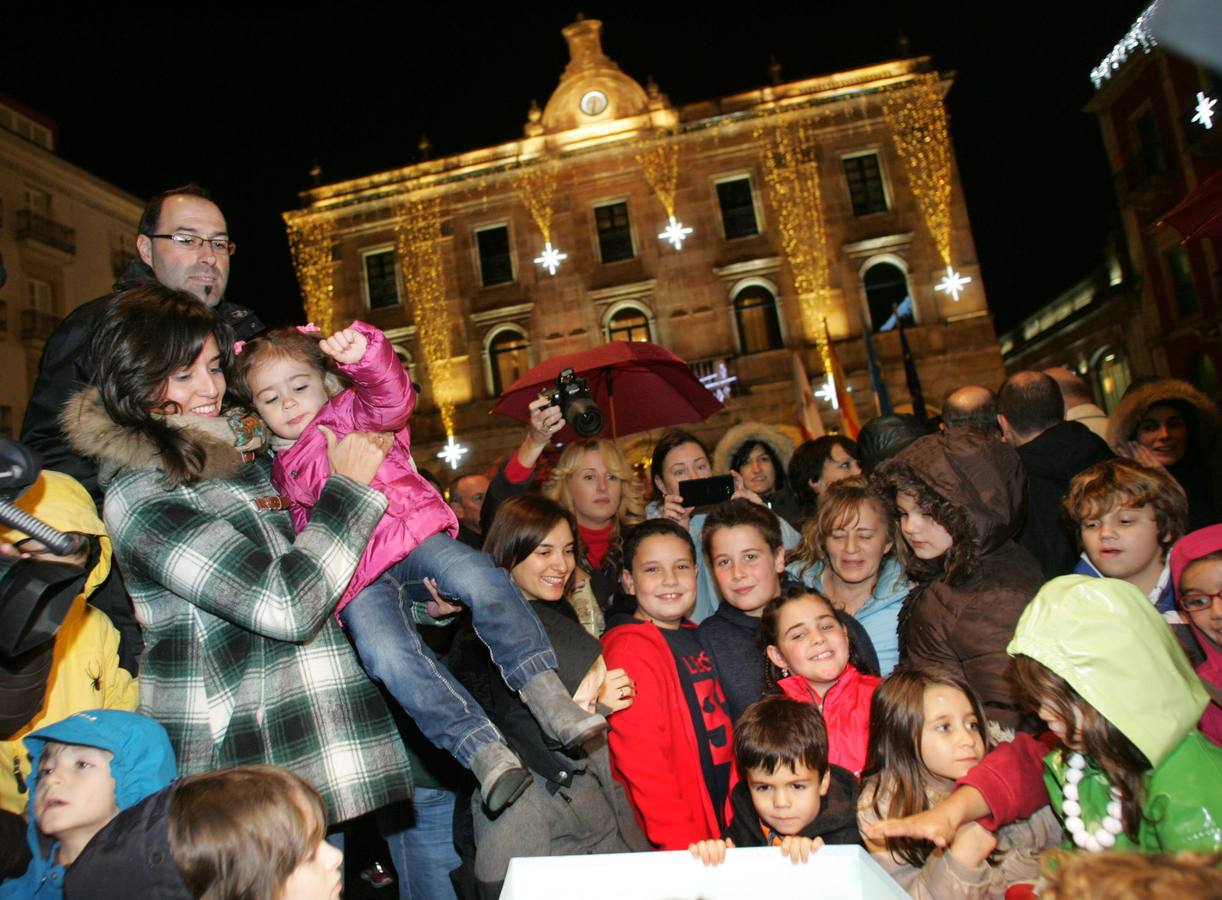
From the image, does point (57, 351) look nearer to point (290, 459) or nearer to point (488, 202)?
point (290, 459)

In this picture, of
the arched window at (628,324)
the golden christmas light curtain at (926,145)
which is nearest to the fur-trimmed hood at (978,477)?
the arched window at (628,324)

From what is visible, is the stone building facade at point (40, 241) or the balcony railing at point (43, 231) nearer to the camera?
the stone building facade at point (40, 241)

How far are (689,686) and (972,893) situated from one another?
143cm

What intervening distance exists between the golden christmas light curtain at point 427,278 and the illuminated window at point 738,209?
30.0 feet

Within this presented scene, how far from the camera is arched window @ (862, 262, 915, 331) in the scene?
23.9 metres

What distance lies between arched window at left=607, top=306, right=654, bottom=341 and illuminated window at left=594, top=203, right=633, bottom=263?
1623 mm

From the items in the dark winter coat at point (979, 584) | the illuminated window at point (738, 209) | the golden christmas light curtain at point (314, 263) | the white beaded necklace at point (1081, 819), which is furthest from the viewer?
the golden christmas light curtain at point (314, 263)

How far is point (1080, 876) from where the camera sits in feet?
4.77

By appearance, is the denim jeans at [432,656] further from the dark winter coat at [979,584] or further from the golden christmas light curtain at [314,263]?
the golden christmas light curtain at [314,263]

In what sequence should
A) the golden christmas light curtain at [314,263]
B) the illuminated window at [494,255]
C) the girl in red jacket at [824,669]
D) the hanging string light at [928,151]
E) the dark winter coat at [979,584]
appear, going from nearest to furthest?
1. the dark winter coat at [979,584]
2. the girl in red jacket at [824,669]
3. the hanging string light at [928,151]
4. the illuminated window at [494,255]
5. the golden christmas light curtain at [314,263]

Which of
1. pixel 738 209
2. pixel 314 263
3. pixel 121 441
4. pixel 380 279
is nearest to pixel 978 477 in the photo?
pixel 121 441

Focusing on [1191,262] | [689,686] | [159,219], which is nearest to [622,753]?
[689,686]

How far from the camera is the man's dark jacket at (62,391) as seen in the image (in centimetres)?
284

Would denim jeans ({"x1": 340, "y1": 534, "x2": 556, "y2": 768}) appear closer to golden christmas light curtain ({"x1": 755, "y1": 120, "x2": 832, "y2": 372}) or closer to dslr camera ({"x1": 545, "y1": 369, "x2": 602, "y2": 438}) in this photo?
dslr camera ({"x1": 545, "y1": 369, "x2": 602, "y2": 438})
